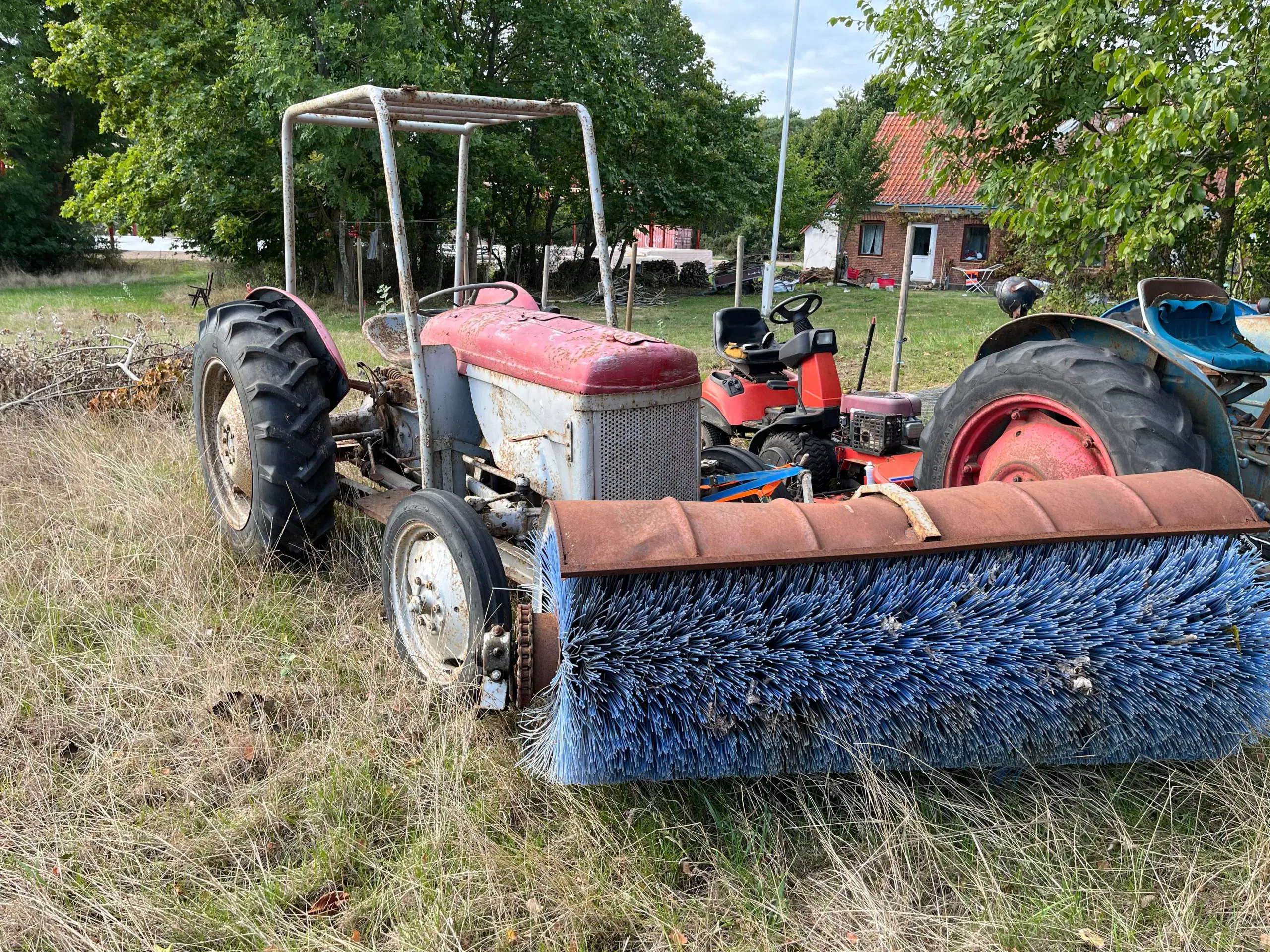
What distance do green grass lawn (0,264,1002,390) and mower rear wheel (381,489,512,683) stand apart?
5.72 metres

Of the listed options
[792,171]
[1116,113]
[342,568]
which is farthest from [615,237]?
[342,568]

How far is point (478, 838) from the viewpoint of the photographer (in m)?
2.31

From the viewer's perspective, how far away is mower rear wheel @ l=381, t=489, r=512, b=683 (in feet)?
8.67

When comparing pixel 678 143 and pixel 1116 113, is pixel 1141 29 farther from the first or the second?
pixel 678 143

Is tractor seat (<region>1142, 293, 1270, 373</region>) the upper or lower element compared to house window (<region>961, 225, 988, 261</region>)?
lower

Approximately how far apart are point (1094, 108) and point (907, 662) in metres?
7.35

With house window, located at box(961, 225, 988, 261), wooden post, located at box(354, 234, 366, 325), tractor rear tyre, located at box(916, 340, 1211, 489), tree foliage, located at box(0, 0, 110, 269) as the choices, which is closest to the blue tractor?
tractor rear tyre, located at box(916, 340, 1211, 489)

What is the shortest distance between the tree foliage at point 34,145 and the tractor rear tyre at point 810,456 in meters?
22.8

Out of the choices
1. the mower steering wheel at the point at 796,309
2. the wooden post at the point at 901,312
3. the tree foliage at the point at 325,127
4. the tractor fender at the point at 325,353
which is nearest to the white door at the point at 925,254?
the tree foliage at the point at 325,127

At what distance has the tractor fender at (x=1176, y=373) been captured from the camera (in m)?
3.17

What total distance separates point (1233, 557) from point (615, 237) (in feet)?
72.4

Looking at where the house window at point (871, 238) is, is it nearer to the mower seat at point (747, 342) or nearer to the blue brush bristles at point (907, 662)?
the mower seat at point (747, 342)

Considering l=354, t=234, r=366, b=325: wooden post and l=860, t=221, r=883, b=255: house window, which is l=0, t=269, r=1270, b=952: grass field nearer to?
l=354, t=234, r=366, b=325: wooden post

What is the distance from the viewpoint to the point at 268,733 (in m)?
2.84
